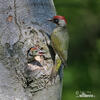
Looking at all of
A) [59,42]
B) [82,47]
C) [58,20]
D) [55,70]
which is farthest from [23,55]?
[82,47]

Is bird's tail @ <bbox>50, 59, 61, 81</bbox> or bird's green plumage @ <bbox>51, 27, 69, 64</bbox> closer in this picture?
bird's tail @ <bbox>50, 59, 61, 81</bbox>

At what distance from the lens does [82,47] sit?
5.86m

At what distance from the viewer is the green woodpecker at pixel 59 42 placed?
10.6 feet

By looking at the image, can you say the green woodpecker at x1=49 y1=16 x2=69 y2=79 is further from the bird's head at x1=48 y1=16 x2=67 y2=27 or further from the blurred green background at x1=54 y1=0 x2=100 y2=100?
the blurred green background at x1=54 y1=0 x2=100 y2=100

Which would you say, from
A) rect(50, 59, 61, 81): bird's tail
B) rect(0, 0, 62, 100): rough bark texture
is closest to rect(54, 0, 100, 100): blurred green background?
rect(50, 59, 61, 81): bird's tail

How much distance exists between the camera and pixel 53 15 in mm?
3393

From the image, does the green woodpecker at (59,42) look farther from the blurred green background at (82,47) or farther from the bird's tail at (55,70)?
the blurred green background at (82,47)

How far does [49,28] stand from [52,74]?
0.48 metres

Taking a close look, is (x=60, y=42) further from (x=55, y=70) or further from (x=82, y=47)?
(x=82, y=47)

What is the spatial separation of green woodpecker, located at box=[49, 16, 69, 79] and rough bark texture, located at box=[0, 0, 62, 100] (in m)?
0.07

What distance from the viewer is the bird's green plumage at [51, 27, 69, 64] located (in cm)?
342

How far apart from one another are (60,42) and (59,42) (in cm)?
1

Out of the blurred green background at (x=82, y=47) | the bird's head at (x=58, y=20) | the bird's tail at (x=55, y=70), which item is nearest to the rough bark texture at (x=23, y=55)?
the bird's tail at (x=55, y=70)

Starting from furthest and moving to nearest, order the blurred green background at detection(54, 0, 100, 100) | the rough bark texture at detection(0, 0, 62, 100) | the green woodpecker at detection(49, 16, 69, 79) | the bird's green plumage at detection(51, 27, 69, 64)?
the blurred green background at detection(54, 0, 100, 100) → the bird's green plumage at detection(51, 27, 69, 64) → the green woodpecker at detection(49, 16, 69, 79) → the rough bark texture at detection(0, 0, 62, 100)
